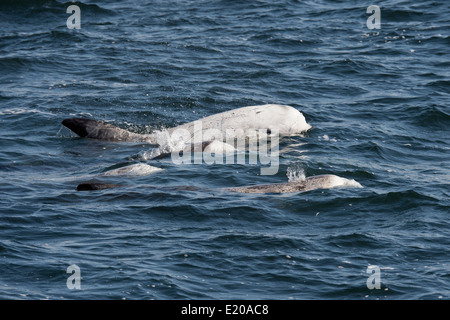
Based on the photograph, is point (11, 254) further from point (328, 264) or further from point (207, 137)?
point (207, 137)

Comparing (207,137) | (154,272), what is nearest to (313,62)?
(207,137)

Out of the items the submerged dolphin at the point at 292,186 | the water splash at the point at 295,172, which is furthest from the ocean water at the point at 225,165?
the submerged dolphin at the point at 292,186

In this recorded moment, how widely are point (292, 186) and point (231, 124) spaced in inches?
167

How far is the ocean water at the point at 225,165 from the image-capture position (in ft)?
35.0

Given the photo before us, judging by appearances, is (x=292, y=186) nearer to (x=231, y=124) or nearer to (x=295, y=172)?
(x=295, y=172)

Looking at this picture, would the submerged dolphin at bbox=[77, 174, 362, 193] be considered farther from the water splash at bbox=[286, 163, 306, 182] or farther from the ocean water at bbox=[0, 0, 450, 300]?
the water splash at bbox=[286, 163, 306, 182]

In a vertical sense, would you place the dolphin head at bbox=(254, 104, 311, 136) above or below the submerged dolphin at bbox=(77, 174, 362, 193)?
above

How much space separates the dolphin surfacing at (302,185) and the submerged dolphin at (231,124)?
380cm

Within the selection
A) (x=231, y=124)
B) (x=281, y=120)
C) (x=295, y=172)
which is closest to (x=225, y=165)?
(x=295, y=172)

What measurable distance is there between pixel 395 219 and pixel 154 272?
433 cm

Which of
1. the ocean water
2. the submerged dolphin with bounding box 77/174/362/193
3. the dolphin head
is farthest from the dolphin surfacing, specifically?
the dolphin head

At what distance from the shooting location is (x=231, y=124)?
18.0 m

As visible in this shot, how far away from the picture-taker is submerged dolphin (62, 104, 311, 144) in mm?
17672

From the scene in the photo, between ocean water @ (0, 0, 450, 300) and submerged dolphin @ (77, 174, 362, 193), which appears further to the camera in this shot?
submerged dolphin @ (77, 174, 362, 193)
